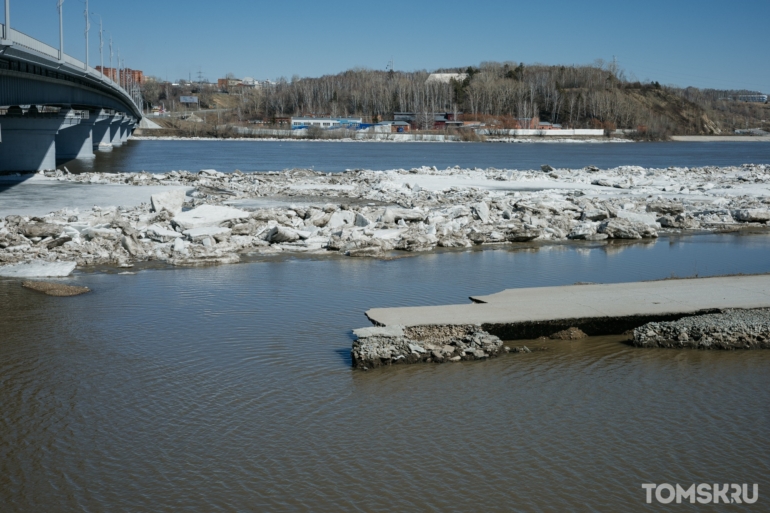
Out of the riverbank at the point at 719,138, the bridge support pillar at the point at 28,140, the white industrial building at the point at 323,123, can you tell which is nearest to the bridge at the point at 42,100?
the bridge support pillar at the point at 28,140

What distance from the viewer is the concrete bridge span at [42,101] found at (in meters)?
25.8

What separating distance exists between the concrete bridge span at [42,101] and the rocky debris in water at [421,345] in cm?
1737

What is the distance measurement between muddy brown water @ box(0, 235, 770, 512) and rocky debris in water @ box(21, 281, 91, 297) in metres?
0.54

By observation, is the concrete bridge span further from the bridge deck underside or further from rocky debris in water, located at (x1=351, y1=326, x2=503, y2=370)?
rocky debris in water, located at (x1=351, y1=326, x2=503, y2=370)

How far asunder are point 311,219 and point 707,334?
37.5ft

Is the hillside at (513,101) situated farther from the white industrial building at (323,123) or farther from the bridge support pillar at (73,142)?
the bridge support pillar at (73,142)

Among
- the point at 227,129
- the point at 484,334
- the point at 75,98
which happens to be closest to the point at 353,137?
the point at 227,129

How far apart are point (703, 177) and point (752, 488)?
127 ft

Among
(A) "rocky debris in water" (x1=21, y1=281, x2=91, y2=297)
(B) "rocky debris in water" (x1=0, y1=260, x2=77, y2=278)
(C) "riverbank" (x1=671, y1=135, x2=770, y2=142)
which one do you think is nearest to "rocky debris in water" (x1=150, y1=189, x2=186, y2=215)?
(B) "rocky debris in water" (x1=0, y1=260, x2=77, y2=278)

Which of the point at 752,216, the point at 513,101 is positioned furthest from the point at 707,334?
the point at 513,101

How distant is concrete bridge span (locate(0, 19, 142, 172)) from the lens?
25.8 metres

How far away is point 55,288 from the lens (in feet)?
42.2

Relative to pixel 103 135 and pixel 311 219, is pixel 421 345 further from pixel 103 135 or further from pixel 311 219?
pixel 103 135

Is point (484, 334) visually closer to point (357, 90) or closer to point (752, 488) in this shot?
point (752, 488)
